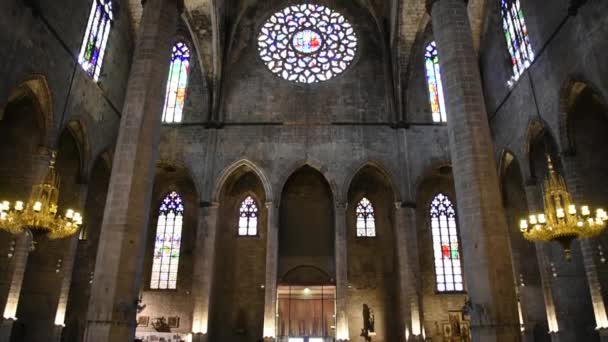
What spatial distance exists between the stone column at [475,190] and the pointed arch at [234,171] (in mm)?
10658

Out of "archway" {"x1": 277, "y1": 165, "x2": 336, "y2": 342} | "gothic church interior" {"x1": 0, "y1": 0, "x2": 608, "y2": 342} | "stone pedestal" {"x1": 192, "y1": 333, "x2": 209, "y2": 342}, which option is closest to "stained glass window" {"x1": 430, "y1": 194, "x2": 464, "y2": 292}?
"gothic church interior" {"x1": 0, "y1": 0, "x2": 608, "y2": 342}

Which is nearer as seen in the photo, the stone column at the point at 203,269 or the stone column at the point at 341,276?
the stone column at the point at 341,276

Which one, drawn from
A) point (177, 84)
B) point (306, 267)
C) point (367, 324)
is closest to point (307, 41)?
point (177, 84)

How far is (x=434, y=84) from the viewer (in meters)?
23.0

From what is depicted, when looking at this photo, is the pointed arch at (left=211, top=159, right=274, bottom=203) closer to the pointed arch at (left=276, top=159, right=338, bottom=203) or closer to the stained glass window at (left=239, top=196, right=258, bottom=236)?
the pointed arch at (left=276, top=159, right=338, bottom=203)

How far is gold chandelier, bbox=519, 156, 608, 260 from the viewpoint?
1120 cm

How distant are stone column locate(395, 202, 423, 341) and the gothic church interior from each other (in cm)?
9

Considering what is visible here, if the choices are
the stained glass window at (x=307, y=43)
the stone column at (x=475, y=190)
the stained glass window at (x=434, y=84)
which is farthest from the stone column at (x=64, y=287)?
the stained glass window at (x=434, y=84)

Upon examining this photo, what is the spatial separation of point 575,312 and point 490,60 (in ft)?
36.3

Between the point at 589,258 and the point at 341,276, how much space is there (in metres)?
9.11

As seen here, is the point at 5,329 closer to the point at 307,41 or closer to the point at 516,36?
the point at 307,41

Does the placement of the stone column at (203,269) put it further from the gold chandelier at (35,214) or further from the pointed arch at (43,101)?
the gold chandelier at (35,214)

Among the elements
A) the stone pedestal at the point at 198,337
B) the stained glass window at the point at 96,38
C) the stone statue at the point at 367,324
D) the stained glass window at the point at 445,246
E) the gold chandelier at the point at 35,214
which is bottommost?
the stone pedestal at the point at 198,337

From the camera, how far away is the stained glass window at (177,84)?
22.5 meters
